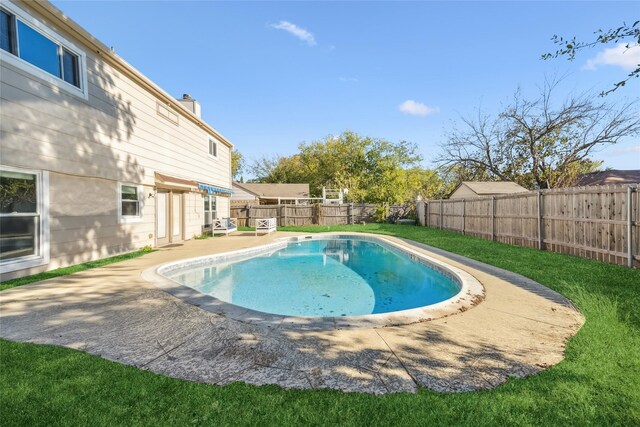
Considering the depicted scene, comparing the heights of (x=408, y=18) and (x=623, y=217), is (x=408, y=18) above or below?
above

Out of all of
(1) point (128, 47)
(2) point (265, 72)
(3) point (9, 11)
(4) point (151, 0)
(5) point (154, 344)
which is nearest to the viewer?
(5) point (154, 344)

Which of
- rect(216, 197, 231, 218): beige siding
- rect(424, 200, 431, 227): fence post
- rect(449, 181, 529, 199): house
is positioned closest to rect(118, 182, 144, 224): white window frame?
rect(216, 197, 231, 218): beige siding

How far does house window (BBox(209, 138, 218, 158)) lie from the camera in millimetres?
17094

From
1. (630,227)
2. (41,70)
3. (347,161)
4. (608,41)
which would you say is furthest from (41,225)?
(347,161)

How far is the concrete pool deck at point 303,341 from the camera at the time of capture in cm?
271

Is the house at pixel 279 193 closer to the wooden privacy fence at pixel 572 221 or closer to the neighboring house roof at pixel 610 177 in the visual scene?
the wooden privacy fence at pixel 572 221

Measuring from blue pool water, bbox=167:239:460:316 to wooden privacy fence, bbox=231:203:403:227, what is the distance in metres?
12.7

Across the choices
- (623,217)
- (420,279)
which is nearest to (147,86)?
(420,279)

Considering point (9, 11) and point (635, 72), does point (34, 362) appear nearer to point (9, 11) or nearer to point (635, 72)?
point (635, 72)

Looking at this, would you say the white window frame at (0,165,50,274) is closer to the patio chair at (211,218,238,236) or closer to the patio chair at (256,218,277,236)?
the patio chair at (211,218,238,236)

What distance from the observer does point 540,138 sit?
82.1 feet

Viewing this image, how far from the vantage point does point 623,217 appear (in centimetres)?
740

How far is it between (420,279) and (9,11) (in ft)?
35.0

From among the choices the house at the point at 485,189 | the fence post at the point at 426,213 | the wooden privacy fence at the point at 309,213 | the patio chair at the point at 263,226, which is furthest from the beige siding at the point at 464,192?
the patio chair at the point at 263,226
